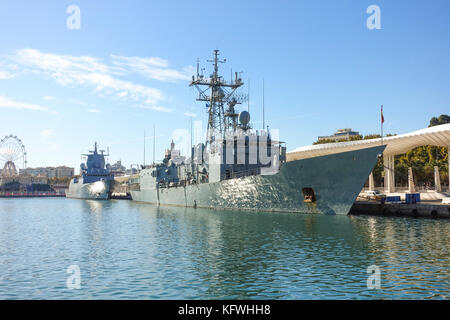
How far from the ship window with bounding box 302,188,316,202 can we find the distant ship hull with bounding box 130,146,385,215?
0.11 meters

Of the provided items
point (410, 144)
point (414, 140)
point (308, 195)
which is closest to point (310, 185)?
point (308, 195)

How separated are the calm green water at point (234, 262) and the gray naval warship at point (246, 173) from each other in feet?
11.4

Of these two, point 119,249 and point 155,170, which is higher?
point 155,170

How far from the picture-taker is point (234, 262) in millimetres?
12000

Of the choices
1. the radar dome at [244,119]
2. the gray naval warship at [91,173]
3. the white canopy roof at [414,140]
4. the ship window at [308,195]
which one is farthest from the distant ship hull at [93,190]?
the ship window at [308,195]

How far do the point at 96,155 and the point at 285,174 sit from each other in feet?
183

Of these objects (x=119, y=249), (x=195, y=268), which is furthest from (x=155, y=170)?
(x=195, y=268)

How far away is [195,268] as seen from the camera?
36.9 feet

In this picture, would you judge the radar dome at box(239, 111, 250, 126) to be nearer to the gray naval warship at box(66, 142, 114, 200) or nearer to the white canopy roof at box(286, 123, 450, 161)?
the white canopy roof at box(286, 123, 450, 161)

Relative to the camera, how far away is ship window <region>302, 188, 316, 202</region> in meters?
24.4

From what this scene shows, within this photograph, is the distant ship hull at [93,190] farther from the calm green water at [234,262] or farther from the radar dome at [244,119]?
the calm green water at [234,262]

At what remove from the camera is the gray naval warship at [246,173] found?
2294 cm

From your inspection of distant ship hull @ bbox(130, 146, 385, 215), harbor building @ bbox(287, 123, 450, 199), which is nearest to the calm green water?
distant ship hull @ bbox(130, 146, 385, 215)

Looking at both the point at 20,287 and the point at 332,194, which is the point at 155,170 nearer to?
the point at 332,194
